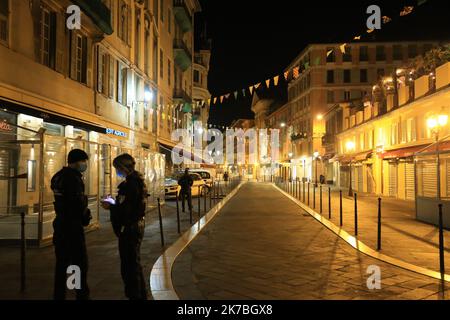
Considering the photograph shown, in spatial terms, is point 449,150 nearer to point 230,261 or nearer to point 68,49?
point 230,261

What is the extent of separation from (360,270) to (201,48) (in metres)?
50.7

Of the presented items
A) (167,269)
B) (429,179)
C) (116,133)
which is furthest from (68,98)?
(429,179)

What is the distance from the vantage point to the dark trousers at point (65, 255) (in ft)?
16.7

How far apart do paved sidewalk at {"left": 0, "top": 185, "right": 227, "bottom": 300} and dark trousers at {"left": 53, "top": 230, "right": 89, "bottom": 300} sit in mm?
572

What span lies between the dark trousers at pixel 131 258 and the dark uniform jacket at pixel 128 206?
0.08 metres

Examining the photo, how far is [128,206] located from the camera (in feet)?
16.7

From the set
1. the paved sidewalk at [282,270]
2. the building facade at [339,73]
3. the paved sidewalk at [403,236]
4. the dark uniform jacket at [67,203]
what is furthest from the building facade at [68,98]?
the building facade at [339,73]

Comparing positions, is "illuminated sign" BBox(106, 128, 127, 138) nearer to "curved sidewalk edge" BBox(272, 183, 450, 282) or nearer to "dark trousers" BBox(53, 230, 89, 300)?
"curved sidewalk edge" BBox(272, 183, 450, 282)

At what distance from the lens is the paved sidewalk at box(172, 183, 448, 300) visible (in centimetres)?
604

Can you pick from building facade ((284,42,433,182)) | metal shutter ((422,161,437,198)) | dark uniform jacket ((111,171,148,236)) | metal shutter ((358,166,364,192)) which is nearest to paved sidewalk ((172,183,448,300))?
dark uniform jacket ((111,171,148,236))

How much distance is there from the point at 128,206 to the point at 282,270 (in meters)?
3.35

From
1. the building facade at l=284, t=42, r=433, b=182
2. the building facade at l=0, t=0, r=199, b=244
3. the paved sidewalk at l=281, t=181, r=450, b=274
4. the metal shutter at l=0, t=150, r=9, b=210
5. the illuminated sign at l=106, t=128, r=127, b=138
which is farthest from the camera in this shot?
the building facade at l=284, t=42, r=433, b=182
